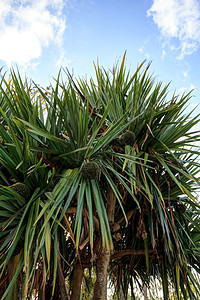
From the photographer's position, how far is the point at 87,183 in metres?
1.38

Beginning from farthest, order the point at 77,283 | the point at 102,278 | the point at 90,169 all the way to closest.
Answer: the point at 77,283, the point at 102,278, the point at 90,169

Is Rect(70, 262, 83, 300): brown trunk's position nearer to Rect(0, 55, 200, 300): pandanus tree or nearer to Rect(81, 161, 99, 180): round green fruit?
Rect(0, 55, 200, 300): pandanus tree

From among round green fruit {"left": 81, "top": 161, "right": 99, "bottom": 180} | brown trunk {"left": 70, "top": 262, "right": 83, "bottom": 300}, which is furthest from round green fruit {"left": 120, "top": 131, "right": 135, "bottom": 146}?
brown trunk {"left": 70, "top": 262, "right": 83, "bottom": 300}

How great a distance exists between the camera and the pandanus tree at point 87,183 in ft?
4.07

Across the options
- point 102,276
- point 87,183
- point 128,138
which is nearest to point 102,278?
point 102,276

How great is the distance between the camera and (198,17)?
9.76 feet

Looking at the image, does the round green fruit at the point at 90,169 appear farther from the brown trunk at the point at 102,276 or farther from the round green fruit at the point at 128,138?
the brown trunk at the point at 102,276

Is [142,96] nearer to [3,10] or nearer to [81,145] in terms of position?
[81,145]

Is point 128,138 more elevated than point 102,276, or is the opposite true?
point 128,138

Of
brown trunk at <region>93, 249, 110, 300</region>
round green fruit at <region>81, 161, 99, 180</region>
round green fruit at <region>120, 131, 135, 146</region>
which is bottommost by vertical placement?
brown trunk at <region>93, 249, 110, 300</region>

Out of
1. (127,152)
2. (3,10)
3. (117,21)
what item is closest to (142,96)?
(127,152)

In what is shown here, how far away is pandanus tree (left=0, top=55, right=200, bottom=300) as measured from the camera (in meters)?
1.24

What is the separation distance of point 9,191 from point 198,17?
9.36ft

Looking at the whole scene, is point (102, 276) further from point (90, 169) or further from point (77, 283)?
point (90, 169)
